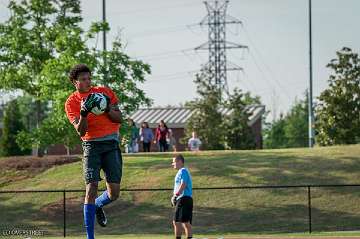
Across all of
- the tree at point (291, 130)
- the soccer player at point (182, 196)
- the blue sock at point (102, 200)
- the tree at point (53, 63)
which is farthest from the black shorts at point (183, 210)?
the tree at point (291, 130)

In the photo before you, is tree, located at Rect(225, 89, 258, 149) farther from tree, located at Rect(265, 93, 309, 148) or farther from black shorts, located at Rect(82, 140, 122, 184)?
black shorts, located at Rect(82, 140, 122, 184)

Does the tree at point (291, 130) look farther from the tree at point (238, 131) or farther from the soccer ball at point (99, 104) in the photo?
the soccer ball at point (99, 104)

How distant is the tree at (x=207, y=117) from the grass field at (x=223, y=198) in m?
21.6

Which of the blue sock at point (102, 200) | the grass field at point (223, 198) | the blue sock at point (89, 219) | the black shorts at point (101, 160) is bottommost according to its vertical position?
the grass field at point (223, 198)

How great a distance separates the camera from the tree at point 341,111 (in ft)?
147

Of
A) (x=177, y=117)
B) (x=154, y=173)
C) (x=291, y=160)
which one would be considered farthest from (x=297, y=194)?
(x=177, y=117)

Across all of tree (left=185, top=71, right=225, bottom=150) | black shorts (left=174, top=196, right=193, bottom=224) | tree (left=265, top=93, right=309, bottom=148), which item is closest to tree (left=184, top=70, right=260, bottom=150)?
tree (left=185, top=71, right=225, bottom=150)

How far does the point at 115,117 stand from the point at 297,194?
17.1 metres

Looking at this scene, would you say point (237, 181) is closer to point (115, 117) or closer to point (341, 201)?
point (341, 201)

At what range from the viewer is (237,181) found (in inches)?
1138

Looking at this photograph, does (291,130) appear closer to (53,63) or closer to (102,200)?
(53,63)

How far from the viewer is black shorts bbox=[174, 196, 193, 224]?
16853mm

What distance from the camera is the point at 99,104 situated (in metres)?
10.9

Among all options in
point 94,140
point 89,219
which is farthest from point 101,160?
point 89,219
